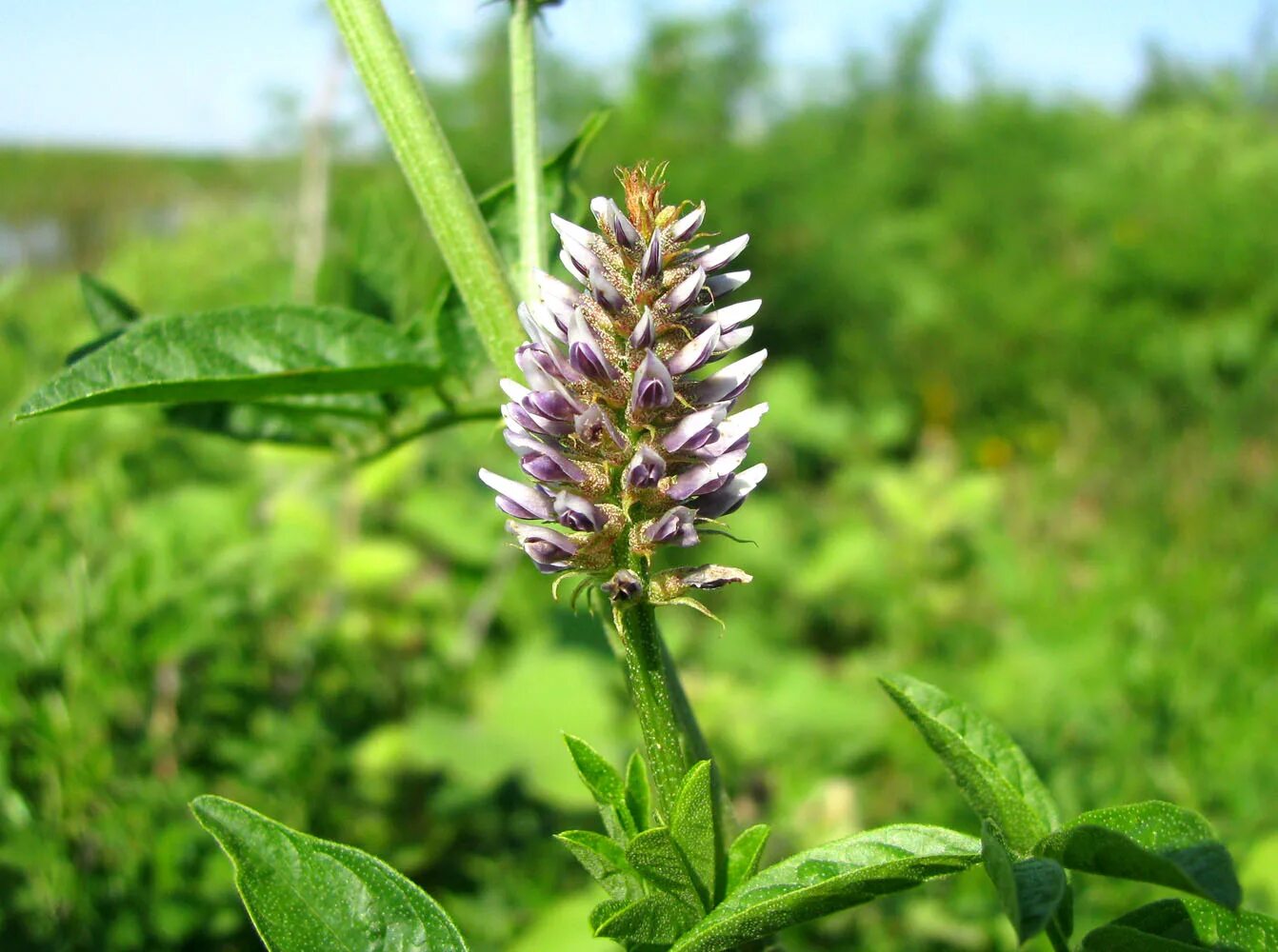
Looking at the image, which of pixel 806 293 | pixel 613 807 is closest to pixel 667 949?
pixel 613 807

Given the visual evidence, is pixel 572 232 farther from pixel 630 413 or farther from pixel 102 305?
pixel 102 305

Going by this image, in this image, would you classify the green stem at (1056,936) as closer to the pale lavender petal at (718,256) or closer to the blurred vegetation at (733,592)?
the pale lavender petal at (718,256)

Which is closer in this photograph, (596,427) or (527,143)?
(596,427)

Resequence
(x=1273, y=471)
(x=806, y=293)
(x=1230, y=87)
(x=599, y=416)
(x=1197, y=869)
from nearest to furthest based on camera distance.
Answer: (x=1197, y=869)
(x=599, y=416)
(x=1273, y=471)
(x=806, y=293)
(x=1230, y=87)

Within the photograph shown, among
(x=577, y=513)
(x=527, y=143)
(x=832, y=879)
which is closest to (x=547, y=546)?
(x=577, y=513)

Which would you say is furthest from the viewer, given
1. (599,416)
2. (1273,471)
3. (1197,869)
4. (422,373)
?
(1273,471)

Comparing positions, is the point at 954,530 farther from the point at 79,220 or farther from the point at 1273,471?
the point at 79,220

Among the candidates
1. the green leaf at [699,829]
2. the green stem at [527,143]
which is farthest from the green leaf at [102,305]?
the green leaf at [699,829]

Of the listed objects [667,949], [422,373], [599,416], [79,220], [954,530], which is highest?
[79,220]
